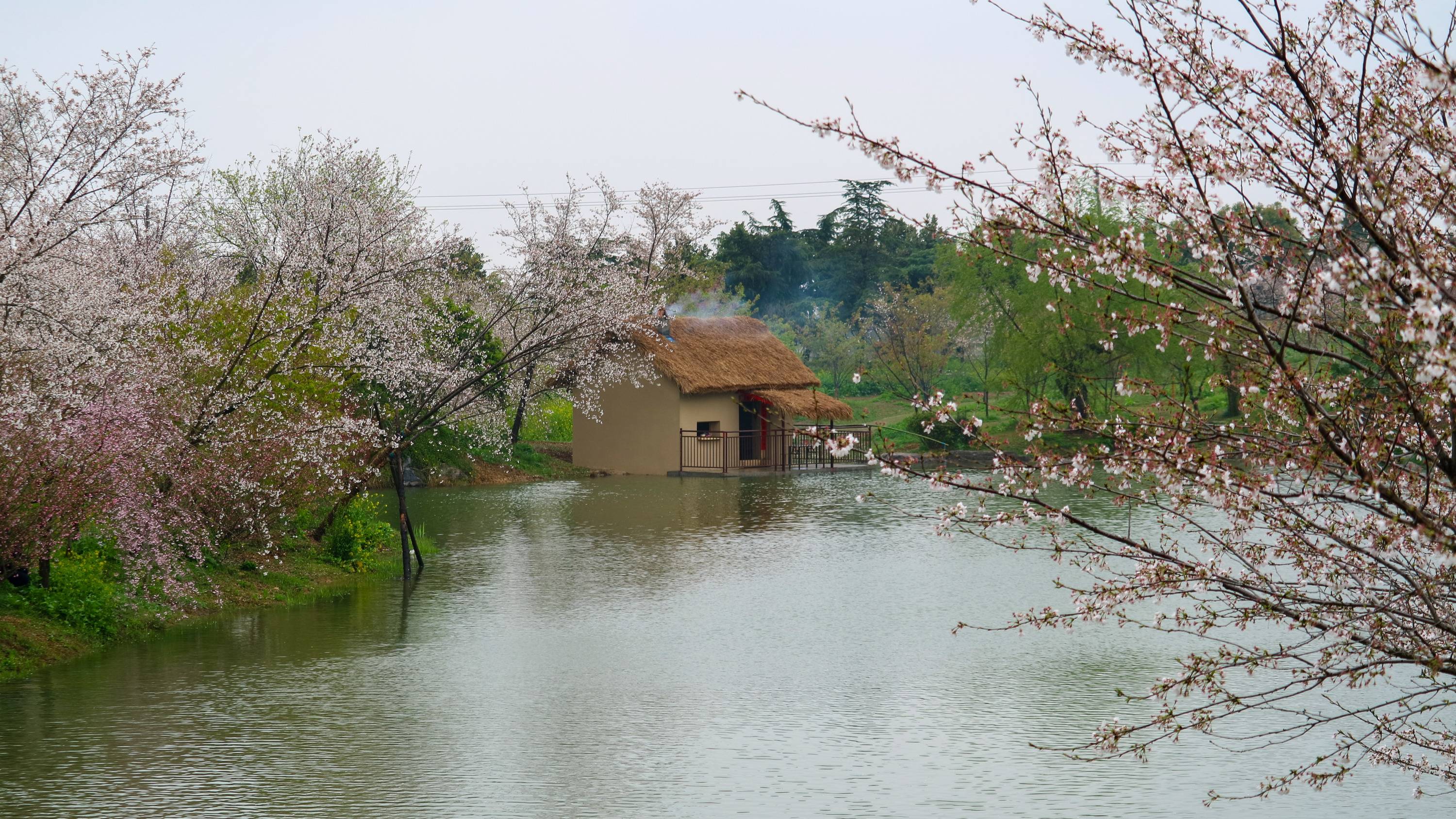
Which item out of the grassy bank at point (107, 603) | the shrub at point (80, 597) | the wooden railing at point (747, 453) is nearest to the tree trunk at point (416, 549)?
the grassy bank at point (107, 603)

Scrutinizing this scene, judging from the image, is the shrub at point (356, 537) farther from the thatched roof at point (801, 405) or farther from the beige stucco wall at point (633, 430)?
the beige stucco wall at point (633, 430)

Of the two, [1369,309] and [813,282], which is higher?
[813,282]

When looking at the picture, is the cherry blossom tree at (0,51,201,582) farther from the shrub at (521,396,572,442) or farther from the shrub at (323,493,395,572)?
the shrub at (521,396,572,442)

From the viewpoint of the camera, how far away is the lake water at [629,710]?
7.53m

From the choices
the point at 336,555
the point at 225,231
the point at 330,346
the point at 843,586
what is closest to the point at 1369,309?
the point at 843,586

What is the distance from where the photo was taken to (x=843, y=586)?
15703 mm

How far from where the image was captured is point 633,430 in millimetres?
35219

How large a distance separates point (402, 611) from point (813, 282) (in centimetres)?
5350

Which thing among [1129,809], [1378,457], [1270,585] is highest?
[1378,457]

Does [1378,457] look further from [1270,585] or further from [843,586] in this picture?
[843,586]

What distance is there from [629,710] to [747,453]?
88.8 ft

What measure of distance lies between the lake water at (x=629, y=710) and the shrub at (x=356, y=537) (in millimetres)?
1022

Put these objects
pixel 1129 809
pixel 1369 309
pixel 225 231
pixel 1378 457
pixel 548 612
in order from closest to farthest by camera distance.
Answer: pixel 1369 309
pixel 1378 457
pixel 1129 809
pixel 548 612
pixel 225 231

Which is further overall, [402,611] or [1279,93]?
[402,611]
